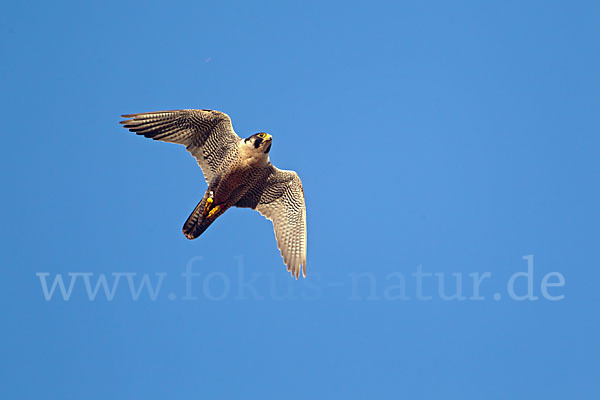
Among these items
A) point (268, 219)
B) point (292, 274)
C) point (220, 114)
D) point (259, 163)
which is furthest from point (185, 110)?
point (292, 274)

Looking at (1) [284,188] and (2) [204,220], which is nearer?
(2) [204,220]

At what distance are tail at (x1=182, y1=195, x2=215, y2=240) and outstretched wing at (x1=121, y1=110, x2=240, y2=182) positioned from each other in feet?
2.19

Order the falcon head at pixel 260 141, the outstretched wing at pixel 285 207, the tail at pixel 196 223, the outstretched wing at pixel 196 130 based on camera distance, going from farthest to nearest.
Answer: the outstretched wing at pixel 285 207 → the outstretched wing at pixel 196 130 → the tail at pixel 196 223 → the falcon head at pixel 260 141

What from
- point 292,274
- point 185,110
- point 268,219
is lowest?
point 292,274

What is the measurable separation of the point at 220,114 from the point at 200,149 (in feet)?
2.57

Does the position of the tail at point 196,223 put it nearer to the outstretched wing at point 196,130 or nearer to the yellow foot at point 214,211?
the yellow foot at point 214,211

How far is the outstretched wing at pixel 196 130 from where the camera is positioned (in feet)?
38.4

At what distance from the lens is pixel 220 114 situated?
38.7 ft

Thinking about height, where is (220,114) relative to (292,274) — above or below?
above

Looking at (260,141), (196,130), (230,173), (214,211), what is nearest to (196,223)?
(214,211)

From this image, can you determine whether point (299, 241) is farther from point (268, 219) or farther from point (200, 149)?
point (200, 149)

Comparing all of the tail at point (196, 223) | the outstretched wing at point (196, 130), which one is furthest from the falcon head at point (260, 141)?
the tail at point (196, 223)

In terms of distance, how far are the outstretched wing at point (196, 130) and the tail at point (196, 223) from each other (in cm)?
67

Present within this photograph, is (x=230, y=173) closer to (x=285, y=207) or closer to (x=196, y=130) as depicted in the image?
(x=196, y=130)
